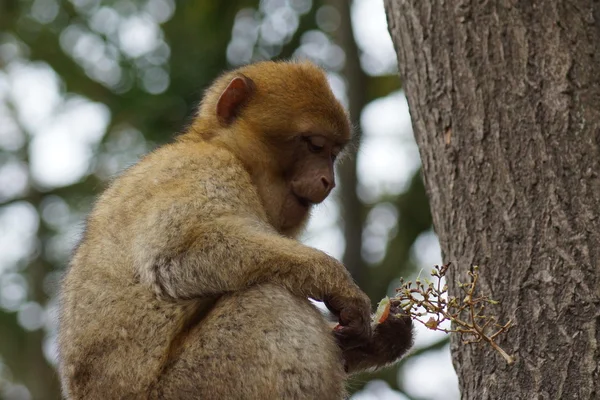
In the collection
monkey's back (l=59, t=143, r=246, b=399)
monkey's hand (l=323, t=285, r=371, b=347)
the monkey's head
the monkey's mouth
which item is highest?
the monkey's head

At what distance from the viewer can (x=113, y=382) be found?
16.6 feet

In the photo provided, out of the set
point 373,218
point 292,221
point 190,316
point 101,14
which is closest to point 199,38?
point 101,14

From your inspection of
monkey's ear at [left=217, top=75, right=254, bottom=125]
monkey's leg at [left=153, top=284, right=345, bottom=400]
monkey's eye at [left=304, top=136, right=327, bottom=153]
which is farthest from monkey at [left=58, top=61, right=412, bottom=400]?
monkey's ear at [left=217, top=75, right=254, bottom=125]

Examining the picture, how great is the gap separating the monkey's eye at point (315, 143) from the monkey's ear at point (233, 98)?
20.9 inches

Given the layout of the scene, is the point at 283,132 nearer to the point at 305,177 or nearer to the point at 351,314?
the point at 305,177

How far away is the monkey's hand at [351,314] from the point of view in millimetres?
5289

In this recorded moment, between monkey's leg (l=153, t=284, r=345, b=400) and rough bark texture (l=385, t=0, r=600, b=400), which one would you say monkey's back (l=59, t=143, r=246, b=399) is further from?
rough bark texture (l=385, t=0, r=600, b=400)

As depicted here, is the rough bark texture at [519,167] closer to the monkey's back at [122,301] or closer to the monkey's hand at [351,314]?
Answer: the monkey's hand at [351,314]

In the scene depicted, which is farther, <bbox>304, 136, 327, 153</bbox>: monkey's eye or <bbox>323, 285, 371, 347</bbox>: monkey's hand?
<bbox>304, 136, 327, 153</bbox>: monkey's eye

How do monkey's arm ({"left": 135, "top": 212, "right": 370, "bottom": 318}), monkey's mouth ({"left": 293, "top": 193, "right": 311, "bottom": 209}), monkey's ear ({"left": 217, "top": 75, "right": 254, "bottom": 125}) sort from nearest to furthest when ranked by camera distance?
monkey's arm ({"left": 135, "top": 212, "right": 370, "bottom": 318}), monkey's mouth ({"left": 293, "top": 193, "right": 311, "bottom": 209}), monkey's ear ({"left": 217, "top": 75, "right": 254, "bottom": 125})

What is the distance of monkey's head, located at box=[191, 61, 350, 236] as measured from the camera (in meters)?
6.03

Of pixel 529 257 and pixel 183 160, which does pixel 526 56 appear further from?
pixel 183 160

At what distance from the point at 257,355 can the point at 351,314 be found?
664 millimetres

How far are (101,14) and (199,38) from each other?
7.50 ft
